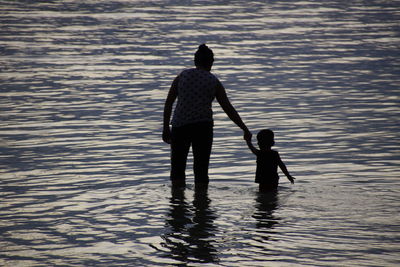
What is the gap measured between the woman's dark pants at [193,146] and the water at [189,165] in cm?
25

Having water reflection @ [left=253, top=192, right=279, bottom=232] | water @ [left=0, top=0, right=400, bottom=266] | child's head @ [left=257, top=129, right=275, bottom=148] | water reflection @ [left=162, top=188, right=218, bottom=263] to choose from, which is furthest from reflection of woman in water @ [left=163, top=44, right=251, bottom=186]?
water reflection @ [left=253, top=192, right=279, bottom=232]

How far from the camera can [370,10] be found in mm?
42031

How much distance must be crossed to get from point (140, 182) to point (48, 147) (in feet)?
9.54

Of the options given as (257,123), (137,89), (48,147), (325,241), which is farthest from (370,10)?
(325,241)

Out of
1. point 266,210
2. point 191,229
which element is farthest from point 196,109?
point 191,229

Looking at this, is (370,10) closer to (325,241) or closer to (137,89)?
(137,89)

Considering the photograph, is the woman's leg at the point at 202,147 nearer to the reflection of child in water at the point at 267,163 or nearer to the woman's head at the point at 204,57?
the reflection of child in water at the point at 267,163

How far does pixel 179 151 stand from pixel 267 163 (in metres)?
1.10

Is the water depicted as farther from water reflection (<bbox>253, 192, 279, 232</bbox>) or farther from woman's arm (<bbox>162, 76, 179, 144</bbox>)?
woman's arm (<bbox>162, 76, 179, 144</bbox>)

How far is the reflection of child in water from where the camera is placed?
1009 centimetres

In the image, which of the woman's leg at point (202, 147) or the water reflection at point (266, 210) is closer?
the water reflection at point (266, 210)

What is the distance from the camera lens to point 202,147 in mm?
10047

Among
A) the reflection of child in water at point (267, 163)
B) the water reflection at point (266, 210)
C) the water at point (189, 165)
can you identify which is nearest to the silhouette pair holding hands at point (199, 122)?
the reflection of child in water at point (267, 163)

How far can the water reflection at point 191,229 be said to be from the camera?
7.62 meters
